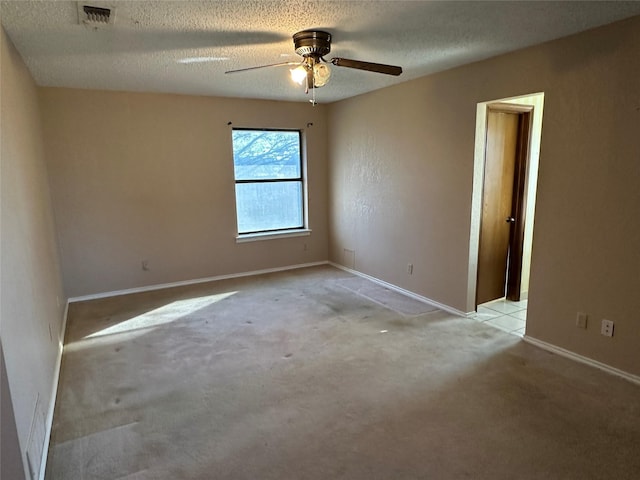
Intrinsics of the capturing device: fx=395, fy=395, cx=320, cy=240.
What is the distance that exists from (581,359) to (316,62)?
295cm

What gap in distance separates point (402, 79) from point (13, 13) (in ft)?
10.8

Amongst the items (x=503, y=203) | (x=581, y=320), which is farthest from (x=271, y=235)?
(x=581, y=320)

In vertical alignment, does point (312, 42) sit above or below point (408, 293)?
above

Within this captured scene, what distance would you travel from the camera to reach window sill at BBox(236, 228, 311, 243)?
18.0 ft

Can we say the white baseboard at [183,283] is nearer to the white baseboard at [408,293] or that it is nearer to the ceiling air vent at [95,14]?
the white baseboard at [408,293]

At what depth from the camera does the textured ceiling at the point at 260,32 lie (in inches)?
89.1

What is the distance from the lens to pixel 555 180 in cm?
304

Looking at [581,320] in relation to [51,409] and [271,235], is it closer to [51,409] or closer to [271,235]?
[51,409]

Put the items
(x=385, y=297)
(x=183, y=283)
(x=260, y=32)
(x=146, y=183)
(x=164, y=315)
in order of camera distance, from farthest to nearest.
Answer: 1. (x=183, y=283)
2. (x=146, y=183)
3. (x=385, y=297)
4. (x=164, y=315)
5. (x=260, y=32)

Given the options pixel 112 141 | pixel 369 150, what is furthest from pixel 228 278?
pixel 369 150

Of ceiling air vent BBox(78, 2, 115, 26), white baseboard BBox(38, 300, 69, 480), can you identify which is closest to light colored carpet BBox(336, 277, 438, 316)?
white baseboard BBox(38, 300, 69, 480)

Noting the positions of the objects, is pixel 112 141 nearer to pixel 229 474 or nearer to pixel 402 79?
pixel 402 79

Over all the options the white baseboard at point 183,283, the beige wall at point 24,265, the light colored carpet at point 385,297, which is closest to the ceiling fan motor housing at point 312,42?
the beige wall at point 24,265

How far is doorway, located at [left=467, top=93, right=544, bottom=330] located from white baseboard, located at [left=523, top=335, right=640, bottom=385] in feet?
2.43
